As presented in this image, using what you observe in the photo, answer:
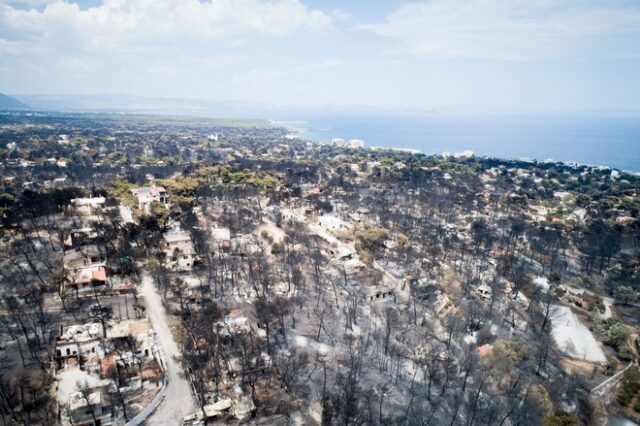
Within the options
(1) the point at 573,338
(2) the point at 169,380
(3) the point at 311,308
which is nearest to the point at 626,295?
(1) the point at 573,338

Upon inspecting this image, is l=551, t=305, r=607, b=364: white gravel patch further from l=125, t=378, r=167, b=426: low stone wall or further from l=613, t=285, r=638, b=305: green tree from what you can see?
l=125, t=378, r=167, b=426: low stone wall

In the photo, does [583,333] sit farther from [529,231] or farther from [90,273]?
[90,273]

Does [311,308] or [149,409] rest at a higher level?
[311,308]

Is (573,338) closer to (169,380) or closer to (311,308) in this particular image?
(311,308)

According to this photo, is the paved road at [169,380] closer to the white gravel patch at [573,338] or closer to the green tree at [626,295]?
the white gravel patch at [573,338]

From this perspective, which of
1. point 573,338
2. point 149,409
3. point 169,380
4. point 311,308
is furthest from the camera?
point 311,308


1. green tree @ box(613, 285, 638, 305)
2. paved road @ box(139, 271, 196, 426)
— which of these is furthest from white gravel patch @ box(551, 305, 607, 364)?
paved road @ box(139, 271, 196, 426)

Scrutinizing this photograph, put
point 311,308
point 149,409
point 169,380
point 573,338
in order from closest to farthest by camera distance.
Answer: point 149,409 → point 169,380 → point 573,338 → point 311,308

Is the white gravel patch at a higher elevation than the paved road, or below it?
below

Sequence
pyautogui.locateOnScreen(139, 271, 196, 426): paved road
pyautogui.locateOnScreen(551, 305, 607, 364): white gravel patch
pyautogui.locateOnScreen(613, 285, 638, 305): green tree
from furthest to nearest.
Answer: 1. pyautogui.locateOnScreen(613, 285, 638, 305): green tree
2. pyautogui.locateOnScreen(551, 305, 607, 364): white gravel patch
3. pyautogui.locateOnScreen(139, 271, 196, 426): paved road
